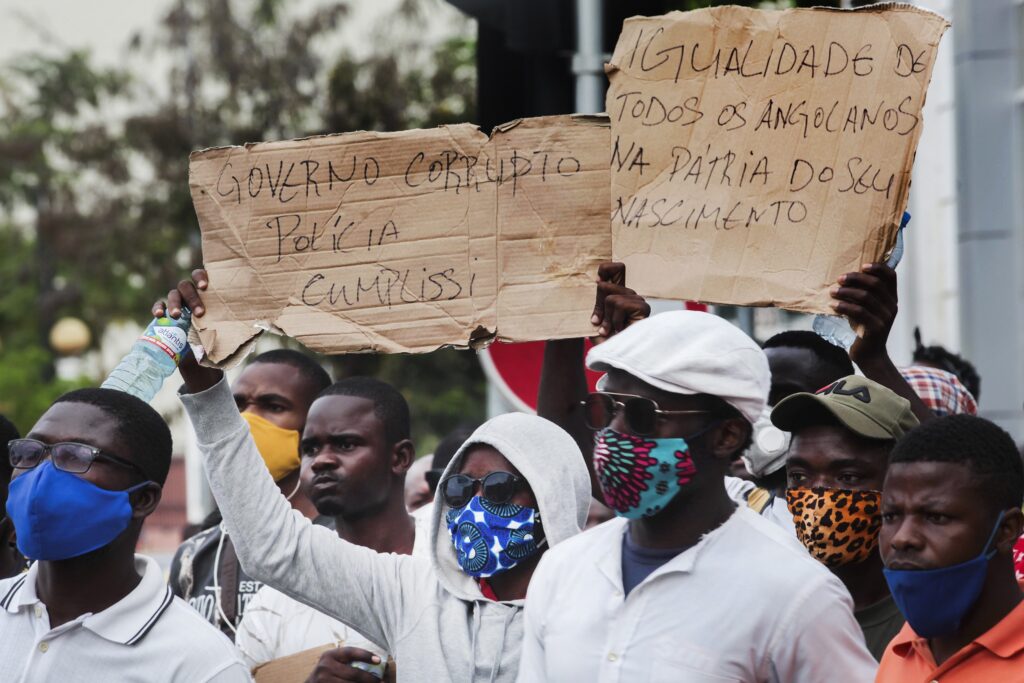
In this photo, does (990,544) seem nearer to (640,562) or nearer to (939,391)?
(640,562)

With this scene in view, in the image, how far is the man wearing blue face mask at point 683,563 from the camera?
3.46 meters

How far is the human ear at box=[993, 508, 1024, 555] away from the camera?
11.6 feet

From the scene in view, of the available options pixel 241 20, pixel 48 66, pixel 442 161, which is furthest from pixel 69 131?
pixel 442 161

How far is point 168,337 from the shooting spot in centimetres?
443

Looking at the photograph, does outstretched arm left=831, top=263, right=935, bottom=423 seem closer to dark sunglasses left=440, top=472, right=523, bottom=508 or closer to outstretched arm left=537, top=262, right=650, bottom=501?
outstretched arm left=537, top=262, right=650, bottom=501

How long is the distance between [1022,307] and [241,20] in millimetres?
18140

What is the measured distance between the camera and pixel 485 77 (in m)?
8.46

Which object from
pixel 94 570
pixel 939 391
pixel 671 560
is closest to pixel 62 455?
pixel 94 570

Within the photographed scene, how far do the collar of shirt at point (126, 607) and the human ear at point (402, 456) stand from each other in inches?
68.5

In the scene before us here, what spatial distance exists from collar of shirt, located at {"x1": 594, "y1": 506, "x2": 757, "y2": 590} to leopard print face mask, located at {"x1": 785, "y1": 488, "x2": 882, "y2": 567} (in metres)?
0.51

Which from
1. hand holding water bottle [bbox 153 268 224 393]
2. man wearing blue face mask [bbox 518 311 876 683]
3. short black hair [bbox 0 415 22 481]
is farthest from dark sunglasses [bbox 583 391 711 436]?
short black hair [bbox 0 415 22 481]

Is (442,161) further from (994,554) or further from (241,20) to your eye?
(241,20)

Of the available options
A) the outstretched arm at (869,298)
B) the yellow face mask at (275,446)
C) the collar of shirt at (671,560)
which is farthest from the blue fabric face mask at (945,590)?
the yellow face mask at (275,446)

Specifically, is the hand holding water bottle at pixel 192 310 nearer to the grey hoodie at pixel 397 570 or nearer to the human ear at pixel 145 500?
the grey hoodie at pixel 397 570
